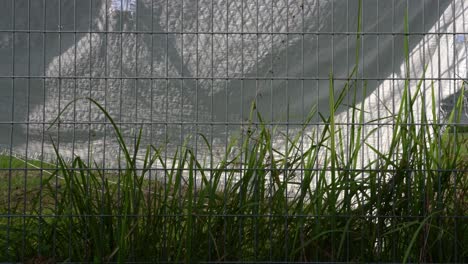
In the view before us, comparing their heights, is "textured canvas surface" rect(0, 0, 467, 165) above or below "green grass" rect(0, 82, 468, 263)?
above

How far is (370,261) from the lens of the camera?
280 centimetres

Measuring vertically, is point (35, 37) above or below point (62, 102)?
above

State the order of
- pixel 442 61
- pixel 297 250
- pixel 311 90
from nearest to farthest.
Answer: pixel 297 250, pixel 442 61, pixel 311 90

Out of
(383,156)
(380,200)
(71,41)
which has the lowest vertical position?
(380,200)

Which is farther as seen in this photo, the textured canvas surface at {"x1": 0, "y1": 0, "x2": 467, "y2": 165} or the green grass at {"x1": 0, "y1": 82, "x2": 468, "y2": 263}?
the textured canvas surface at {"x1": 0, "y1": 0, "x2": 467, "y2": 165}

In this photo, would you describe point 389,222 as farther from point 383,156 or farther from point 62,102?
point 62,102

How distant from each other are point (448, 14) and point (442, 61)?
29cm

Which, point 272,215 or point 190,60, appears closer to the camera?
point 272,215

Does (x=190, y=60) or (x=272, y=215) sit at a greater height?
(x=190, y=60)

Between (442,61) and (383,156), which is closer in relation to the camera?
(383,156)

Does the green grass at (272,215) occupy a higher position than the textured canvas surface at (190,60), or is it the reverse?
the textured canvas surface at (190,60)

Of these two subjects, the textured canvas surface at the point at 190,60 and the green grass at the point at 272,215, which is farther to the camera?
the textured canvas surface at the point at 190,60

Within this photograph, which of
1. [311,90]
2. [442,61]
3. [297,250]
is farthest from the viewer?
[311,90]

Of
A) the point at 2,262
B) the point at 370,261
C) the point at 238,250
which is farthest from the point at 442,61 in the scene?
the point at 2,262
